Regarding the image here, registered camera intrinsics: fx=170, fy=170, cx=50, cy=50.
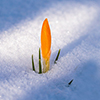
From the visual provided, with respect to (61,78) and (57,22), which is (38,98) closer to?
(61,78)

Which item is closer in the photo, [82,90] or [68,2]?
[82,90]

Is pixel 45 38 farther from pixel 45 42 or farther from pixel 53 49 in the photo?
pixel 53 49

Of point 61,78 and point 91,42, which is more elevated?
point 91,42

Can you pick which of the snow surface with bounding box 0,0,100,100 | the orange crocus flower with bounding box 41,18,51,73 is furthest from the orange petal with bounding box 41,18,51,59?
the snow surface with bounding box 0,0,100,100

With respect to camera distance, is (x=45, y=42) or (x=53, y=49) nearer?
(x=45, y=42)

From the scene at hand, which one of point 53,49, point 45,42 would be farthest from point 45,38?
point 53,49

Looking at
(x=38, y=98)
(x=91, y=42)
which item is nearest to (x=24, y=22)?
(x=91, y=42)

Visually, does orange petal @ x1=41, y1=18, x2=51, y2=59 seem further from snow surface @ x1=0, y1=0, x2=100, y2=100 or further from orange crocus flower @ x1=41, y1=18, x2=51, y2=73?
snow surface @ x1=0, y1=0, x2=100, y2=100

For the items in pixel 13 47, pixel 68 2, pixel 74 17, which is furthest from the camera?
pixel 68 2

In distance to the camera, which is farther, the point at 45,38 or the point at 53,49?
the point at 53,49
